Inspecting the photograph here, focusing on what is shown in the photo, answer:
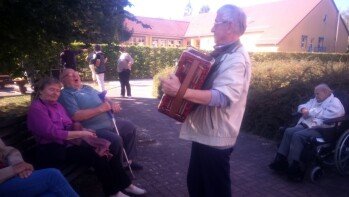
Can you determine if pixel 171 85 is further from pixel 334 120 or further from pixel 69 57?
pixel 69 57

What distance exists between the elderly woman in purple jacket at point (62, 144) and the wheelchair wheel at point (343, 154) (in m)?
3.06

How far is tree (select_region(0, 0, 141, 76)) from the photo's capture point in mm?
4969

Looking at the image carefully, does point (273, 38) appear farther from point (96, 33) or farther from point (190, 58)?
point (190, 58)

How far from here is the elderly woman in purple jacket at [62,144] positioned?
380cm

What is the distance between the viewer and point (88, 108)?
15.0ft

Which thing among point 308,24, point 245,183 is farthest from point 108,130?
point 308,24

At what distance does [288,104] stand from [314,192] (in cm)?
237

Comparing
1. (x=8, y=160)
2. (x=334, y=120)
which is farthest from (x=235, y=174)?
(x=8, y=160)

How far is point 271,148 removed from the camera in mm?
6488

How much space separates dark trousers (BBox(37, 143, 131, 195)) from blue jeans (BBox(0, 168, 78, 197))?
684 mm

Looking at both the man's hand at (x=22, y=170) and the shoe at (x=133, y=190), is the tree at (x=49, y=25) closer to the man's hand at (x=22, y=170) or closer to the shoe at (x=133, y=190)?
the man's hand at (x=22, y=170)

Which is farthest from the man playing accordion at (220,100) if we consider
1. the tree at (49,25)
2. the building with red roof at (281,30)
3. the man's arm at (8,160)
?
the building with red roof at (281,30)

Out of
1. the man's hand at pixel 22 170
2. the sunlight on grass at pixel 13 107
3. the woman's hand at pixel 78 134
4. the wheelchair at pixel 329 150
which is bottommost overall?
the sunlight on grass at pixel 13 107

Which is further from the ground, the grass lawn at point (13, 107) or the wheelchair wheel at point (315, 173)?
→ the grass lawn at point (13, 107)
